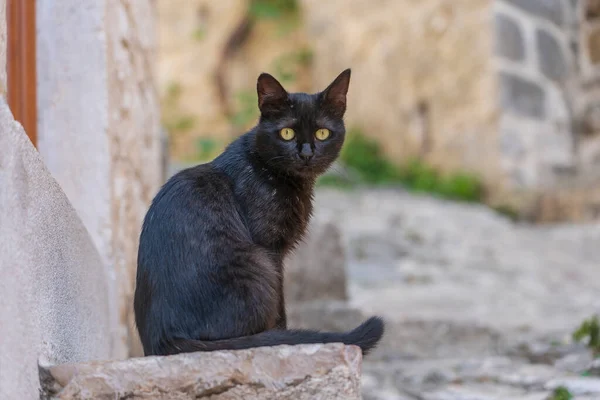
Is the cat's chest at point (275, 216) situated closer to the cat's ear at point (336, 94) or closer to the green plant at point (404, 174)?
the cat's ear at point (336, 94)

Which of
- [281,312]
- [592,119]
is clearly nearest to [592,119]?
[592,119]

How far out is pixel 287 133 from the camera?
228cm

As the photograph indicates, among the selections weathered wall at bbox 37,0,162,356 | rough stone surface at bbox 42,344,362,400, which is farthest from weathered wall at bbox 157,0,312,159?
rough stone surface at bbox 42,344,362,400

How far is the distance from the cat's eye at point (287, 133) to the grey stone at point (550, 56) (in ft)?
18.6

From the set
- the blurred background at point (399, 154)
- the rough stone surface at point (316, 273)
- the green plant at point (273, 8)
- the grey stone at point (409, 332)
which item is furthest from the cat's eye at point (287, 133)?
the green plant at point (273, 8)

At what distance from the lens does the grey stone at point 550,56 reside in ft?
23.9

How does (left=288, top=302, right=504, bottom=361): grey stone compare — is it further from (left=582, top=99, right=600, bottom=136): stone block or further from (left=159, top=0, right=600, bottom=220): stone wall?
(left=582, top=99, right=600, bottom=136): stone block

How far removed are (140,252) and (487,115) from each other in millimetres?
5621

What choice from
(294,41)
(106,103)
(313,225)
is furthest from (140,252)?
(294,41)

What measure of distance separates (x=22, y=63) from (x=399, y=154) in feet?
19.3

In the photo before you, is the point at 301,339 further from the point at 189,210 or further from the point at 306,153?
the point at 306,153

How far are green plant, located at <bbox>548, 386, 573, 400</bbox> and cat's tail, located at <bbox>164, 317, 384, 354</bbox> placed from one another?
1089mm

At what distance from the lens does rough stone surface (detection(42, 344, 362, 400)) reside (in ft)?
4.93

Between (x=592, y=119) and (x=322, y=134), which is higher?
(x=592, y=119)
